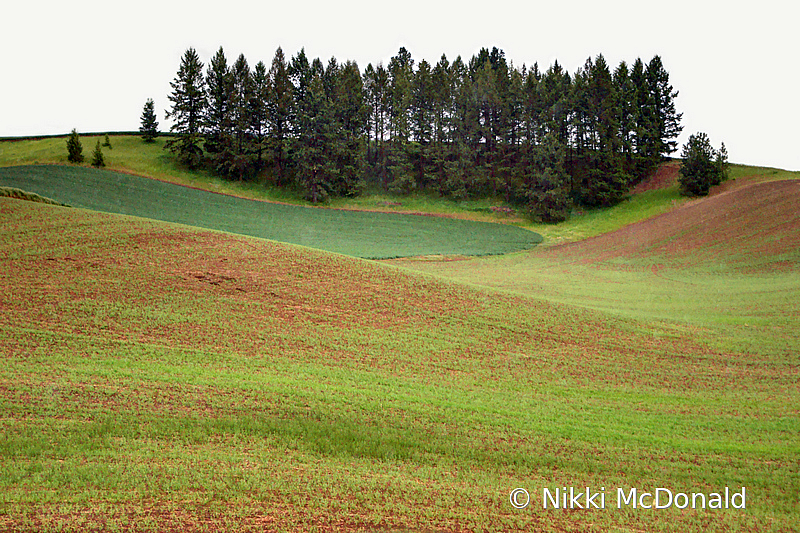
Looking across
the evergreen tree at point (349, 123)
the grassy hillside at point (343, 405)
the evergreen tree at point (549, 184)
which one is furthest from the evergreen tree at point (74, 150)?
the evergreen tree at point (549, 184)

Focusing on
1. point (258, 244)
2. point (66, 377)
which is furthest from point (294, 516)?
point (258, 244)

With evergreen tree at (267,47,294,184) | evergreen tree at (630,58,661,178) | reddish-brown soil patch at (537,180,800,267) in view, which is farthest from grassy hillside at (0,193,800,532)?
evergreen tree at (630,58,661,178)

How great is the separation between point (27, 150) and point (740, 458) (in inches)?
2528

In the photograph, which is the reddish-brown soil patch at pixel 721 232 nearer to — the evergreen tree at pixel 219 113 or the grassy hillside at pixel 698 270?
the grassy hillside at pixel 698 270

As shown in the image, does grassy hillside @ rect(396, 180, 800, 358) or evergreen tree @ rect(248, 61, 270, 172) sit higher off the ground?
evergreen tree @ rect(248, 61, 270, 172)

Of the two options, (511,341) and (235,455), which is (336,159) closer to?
(511,341)

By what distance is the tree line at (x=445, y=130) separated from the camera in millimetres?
55188

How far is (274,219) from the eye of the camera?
42.4 m

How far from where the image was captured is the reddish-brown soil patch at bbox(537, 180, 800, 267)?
102 feet

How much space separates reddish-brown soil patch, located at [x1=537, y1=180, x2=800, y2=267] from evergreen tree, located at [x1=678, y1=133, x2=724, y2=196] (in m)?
3.99

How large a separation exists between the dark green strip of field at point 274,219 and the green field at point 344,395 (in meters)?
15.9

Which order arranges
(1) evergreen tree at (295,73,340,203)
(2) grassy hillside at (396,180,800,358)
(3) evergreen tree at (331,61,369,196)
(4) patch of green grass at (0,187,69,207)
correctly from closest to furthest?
1. (2) grassy hillside at (396,180,800,358)
2. (4) patch of green grass at (0,187,69,207)
3. (1) evergreen tree at (295,73,340,203)
4. (3) evergreen tree at (331,61,369,196)

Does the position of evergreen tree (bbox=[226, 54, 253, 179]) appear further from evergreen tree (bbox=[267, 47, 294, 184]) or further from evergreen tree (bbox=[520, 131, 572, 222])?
evergreen tree (bbox=[520, 131, 572, 222])

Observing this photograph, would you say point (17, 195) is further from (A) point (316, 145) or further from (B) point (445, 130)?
(B) point (445, 130)
